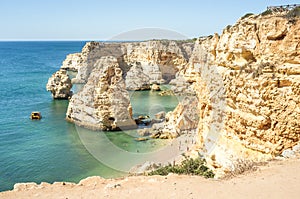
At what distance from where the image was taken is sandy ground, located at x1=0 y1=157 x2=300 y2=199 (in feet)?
21.9

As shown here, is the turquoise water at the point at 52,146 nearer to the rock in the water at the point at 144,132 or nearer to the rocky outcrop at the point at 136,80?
the rock in the water at the point at 144,132

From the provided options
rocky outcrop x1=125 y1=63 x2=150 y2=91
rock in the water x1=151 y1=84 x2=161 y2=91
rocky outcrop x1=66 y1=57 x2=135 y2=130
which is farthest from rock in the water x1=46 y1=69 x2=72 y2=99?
rock in the water x1=151 y1=84 x2=161 y2=91

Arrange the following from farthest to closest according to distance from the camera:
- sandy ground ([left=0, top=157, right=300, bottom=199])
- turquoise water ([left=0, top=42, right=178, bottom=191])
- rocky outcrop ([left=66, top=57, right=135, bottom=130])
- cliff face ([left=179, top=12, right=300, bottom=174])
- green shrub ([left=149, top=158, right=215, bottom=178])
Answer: rocky outcrop ([left=66, top=57, right=135, bottom=130]), turquoise water ([left=0, top=42, right=178, bottom=191]), green shrub ([left=149, top=158, right=215, bottom=178]), cliff face ([left=179, top=12, right=300, bottom=174]), sandy ground ([left=0, top=157, right=300, bottom=199])

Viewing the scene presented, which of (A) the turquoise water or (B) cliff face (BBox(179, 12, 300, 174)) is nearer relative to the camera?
(B) cliff face (BBox(179, 12, 300, 174))

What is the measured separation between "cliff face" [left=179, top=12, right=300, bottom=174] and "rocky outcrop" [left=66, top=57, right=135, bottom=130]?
14740 millimetres

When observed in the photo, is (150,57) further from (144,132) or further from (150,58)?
(144,132)

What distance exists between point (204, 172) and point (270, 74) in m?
4.57

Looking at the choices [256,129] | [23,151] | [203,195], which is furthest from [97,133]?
[203,195]

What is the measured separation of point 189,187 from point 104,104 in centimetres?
1949

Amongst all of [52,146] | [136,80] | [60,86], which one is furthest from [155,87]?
[52,146]

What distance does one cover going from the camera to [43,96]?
42.3m

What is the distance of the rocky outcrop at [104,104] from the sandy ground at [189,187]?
57.3 ft

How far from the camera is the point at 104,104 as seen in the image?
26.0 meters

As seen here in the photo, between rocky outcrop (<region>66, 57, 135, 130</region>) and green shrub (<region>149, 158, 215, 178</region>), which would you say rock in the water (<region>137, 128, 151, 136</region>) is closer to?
rocky outcrop (<region>66, 57, 135, 130</region>)
